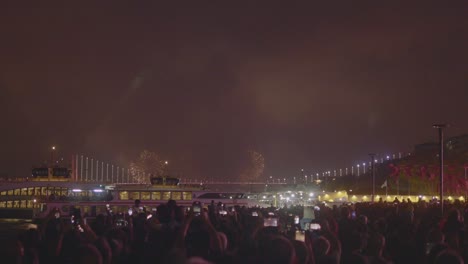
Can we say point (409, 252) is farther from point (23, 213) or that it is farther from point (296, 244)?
point (23, 213)

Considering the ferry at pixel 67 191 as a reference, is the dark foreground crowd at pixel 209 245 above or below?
above

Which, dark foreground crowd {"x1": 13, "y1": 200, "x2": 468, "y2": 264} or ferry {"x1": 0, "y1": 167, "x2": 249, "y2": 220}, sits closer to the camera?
dark foreground crowd {"x1": 13, "y1": 200, "x2": 468, "y2": 264}

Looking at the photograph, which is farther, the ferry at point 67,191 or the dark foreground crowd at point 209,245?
the ferry at point 67,191

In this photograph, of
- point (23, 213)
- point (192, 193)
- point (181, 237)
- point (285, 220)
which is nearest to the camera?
point (181, 237)

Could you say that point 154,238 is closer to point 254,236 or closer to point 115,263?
point 115,263

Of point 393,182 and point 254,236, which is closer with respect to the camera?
point 254,236

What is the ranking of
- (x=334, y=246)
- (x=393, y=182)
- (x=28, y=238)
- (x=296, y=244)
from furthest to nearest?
(x=393, y=182), (x=28, y=238), (x=334, y=246), (x=296, y=244)

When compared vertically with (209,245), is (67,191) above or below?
below

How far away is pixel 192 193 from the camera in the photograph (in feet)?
368

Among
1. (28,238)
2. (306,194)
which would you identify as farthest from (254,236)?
(306,194)

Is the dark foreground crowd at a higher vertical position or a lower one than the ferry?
higher

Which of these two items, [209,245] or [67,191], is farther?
[67,191]

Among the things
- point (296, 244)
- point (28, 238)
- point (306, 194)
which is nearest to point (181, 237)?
point (296, 244)

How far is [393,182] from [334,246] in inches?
5434
